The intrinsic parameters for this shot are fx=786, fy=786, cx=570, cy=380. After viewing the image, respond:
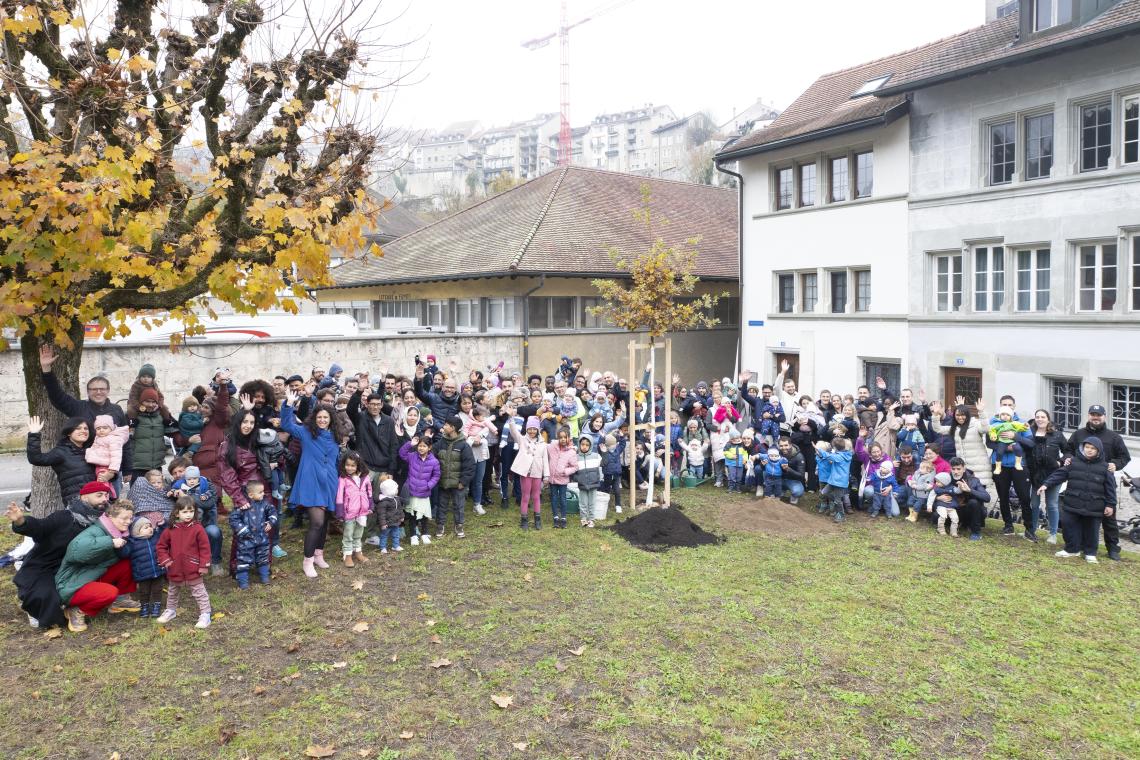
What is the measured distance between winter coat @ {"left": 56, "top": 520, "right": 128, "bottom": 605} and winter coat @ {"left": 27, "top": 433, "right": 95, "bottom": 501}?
964 millimetres

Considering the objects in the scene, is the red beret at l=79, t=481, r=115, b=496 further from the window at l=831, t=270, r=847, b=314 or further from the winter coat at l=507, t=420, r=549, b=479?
the window at l=831, t=270, r=847, b=314

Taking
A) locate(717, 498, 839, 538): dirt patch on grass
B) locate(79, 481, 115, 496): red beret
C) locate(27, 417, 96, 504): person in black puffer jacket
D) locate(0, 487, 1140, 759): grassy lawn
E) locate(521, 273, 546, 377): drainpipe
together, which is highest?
locate(521, 273, 546, 377): drainpipe

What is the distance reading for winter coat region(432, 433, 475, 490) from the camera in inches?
424

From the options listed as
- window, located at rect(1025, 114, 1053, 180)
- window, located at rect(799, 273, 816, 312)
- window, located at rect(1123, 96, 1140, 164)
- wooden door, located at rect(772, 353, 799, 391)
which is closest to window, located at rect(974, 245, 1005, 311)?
window, located at rect(1025, 114, 1053, 180)

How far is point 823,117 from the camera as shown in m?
23.5

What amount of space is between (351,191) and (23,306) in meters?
3.54

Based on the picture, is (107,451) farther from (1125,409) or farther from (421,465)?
(1125,409)

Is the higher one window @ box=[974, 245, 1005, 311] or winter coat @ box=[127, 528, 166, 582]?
window @ box=[974, 245, 1005, 311]

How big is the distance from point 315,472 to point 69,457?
250 cm

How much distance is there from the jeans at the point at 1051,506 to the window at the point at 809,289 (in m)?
12.5

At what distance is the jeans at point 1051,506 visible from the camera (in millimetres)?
11125

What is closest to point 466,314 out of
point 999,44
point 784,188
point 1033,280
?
point 784,188

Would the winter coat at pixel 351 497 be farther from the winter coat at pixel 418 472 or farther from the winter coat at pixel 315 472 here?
the winter coat at pixel 418 472

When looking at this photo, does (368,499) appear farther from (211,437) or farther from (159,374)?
(159,374)
